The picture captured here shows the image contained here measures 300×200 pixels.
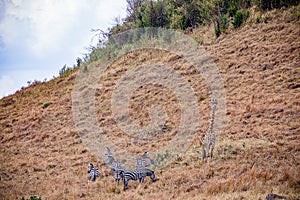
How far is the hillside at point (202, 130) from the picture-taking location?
11570 millimetres

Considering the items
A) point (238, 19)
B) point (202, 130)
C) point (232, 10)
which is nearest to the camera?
point (202, 130)

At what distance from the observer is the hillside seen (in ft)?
38.0

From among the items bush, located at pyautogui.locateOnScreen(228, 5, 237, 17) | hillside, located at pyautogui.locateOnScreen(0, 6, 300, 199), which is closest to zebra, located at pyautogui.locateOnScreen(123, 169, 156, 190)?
hillside, located at pyautogui.locateOnScreen(0, 6, 300, 199)

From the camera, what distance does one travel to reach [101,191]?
40.7 feet

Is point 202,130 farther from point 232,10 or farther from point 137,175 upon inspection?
point 232,10

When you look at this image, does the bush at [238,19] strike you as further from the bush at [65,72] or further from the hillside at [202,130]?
the bush at [65,72]

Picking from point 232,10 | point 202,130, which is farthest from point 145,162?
point 232,10

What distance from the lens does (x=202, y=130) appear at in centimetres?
1897

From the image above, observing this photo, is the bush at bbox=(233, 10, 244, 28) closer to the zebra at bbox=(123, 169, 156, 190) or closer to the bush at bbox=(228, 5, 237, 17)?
the bush at bbox=(228, 5, 237, 17)

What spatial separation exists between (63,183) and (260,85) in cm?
1347

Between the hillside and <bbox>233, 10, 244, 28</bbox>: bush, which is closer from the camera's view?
the hillside

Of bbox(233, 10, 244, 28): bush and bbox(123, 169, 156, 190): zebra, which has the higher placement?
bbox(233, 10, 244, 28): bush

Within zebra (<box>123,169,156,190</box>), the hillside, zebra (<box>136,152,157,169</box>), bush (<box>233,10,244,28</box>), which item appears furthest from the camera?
bush (<box>233,10,244,28</box>)

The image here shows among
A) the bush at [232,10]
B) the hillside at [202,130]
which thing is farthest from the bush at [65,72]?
the bush at [232,10]
